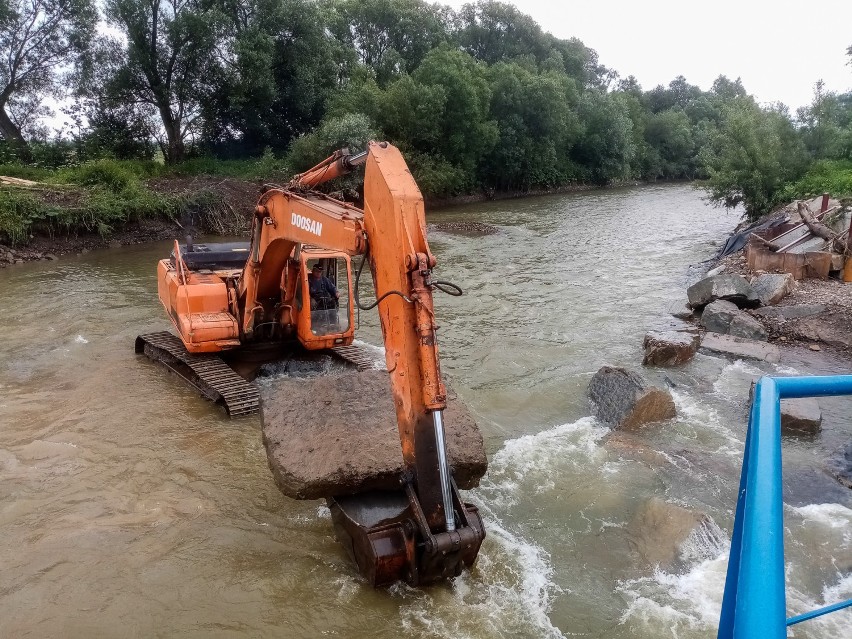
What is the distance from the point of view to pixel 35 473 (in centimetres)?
653

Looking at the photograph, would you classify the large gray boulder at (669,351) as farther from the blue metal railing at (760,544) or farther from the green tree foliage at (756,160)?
the green tree foliage at (756,160)

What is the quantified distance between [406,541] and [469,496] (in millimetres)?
1896

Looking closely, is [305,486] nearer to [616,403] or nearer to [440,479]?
[440,479]

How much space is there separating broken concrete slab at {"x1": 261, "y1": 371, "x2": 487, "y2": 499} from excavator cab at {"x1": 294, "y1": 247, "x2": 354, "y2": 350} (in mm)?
2616

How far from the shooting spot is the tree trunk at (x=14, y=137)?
25.4m

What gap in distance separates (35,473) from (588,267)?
1375 cm

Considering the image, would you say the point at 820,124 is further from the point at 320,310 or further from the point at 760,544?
the point at 760,544

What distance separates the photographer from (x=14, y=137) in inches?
1046

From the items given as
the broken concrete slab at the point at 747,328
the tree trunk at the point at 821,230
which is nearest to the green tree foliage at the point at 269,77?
the tree trunk at the point at 821,230

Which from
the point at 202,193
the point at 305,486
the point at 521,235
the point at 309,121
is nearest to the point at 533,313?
the point at 305,486

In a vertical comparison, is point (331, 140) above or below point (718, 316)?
above

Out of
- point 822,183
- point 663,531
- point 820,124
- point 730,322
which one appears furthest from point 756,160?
point 663,531

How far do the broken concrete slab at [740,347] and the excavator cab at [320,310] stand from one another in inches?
230

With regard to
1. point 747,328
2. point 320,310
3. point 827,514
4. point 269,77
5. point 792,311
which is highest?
point 269,77
